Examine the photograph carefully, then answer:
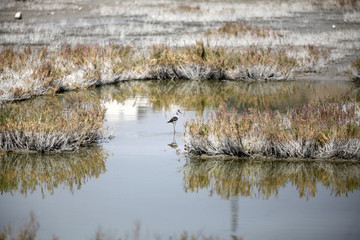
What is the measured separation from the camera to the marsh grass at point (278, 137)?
10695 mm

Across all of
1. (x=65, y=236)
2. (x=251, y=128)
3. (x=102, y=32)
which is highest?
(x=102, y=32)

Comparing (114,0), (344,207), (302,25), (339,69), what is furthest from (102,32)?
(344,207)

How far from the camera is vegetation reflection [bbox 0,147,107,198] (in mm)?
9292

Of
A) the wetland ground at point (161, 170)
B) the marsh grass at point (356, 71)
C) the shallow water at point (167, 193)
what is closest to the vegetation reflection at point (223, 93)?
A: the wetland ground at point (161, 170)

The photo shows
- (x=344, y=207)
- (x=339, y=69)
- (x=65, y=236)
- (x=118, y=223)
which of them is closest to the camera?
(x=65, y=236)

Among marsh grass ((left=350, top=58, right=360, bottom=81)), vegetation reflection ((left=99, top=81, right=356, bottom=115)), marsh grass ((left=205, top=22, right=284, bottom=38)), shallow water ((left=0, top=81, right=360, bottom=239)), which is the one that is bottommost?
shallow water ((left=0, top=81, right=360, bottom=239))

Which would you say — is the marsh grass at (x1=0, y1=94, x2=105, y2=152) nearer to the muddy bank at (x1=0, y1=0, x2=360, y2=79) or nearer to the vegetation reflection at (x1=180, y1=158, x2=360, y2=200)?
the vegetation reflection at (x1=180, y1=158, x2=360, y2=200)

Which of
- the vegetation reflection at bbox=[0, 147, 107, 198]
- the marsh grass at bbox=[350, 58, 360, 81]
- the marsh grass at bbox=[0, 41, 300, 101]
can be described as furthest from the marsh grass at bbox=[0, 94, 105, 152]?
the marsh grass at bbox=[350, 58, 360, 81]

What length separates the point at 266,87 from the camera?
62.7 ft

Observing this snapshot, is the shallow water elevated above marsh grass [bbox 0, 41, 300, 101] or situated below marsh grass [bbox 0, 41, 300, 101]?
below

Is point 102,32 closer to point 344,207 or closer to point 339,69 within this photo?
point 339,69

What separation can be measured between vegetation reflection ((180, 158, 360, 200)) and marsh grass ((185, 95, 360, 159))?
9.6 inches

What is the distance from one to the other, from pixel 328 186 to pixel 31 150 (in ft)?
16.4

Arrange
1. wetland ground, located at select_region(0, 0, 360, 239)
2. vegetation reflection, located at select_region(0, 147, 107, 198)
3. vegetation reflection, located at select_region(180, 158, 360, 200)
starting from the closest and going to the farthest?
wetland ground, located at select_region(0, 0, 360, 239), vegetation reflection, located at select_region(180, 158, 360, 200), vegetation reflection, located at select_region(0, 147, 107, 198)
